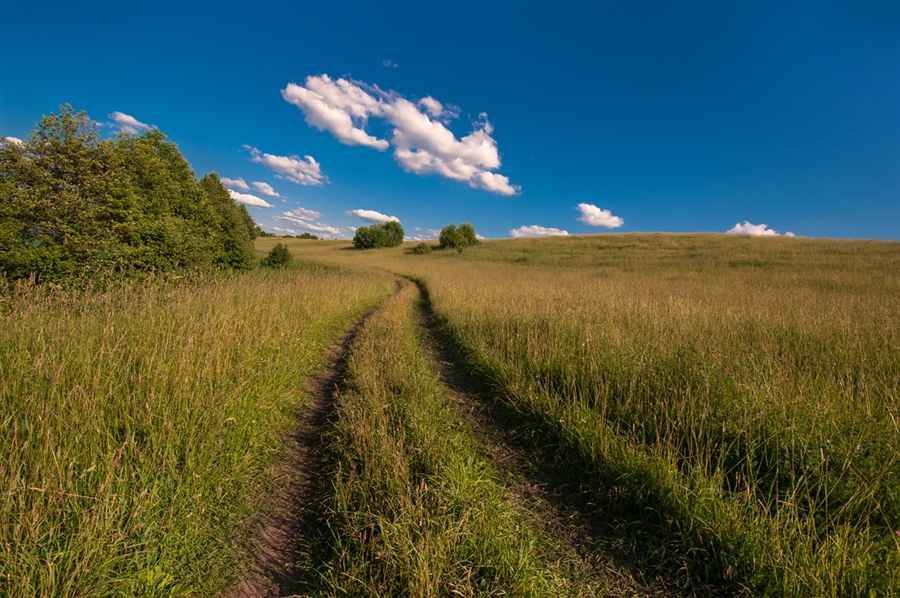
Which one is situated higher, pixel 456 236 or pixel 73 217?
pixel 456 236

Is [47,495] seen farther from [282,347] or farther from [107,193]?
[107,193]

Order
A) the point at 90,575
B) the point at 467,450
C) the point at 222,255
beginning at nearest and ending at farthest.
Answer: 1. the point at 90,575
2. the point at 467,450
3. the point at 222,255

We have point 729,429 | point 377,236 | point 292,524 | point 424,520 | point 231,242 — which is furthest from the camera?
point 377,236

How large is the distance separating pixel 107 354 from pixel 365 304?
8850 mm

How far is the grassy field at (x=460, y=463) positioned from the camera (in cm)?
188

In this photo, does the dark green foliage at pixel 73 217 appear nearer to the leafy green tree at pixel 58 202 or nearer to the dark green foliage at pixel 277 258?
the leafy green tree at pixel 58 202

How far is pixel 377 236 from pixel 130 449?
6391 centimetres

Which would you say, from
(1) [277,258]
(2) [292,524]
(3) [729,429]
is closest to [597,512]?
(3) [729,429]

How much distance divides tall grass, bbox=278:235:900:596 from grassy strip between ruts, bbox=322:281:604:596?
821 millimetres

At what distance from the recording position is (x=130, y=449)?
250 cm

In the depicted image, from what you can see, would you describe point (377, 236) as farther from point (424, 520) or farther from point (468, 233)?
point (424, 520)

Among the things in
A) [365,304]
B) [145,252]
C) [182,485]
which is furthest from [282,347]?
[145,252]

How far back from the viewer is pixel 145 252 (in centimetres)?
1188

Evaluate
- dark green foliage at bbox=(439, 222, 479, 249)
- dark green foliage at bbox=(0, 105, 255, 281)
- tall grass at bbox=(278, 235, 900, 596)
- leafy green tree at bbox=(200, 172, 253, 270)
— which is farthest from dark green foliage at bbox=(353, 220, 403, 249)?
tall grass at bbox=(278, 235, 900, 596)
